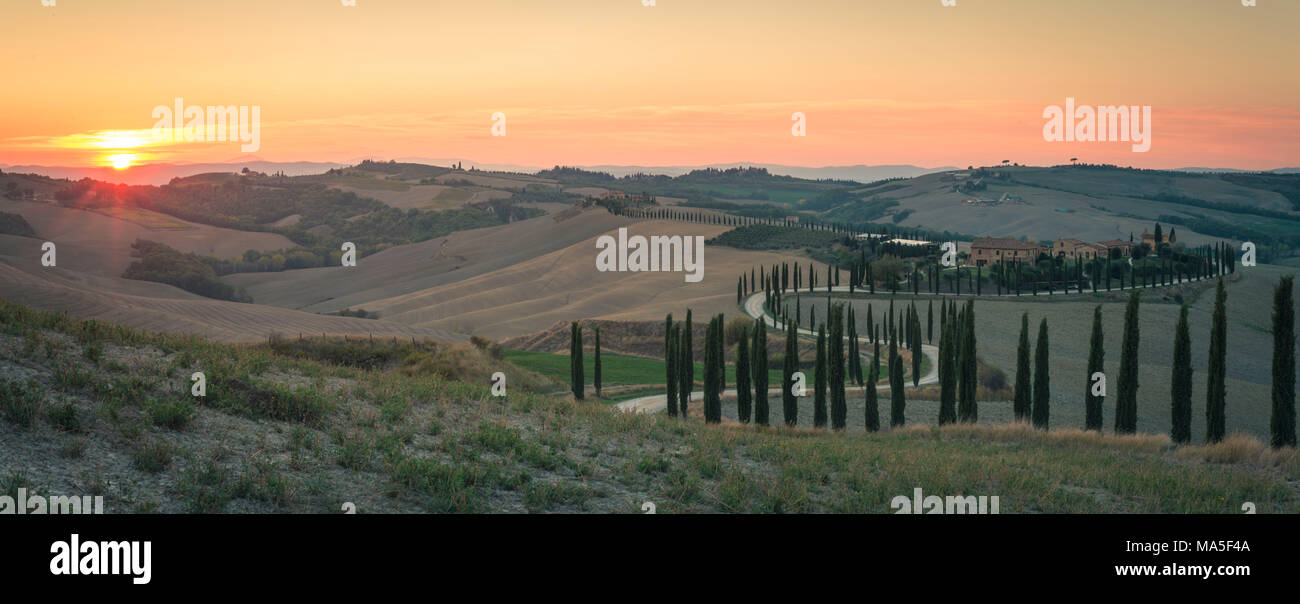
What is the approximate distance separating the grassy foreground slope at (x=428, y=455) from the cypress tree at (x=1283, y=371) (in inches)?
374

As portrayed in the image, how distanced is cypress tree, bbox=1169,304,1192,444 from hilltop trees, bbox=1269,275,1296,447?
2563 mm

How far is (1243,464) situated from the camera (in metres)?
20.3

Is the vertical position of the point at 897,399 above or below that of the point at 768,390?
above

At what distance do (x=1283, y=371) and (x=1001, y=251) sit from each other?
3331 inches

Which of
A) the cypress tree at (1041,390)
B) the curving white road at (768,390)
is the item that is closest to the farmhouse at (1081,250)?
the curving white road at (768,390)

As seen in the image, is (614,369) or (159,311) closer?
(614,369)

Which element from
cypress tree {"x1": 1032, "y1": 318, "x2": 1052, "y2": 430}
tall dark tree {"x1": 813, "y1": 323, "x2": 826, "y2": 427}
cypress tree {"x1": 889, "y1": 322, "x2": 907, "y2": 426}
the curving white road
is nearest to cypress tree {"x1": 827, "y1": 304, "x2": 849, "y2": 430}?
tall dark tree {"x1": 813, "y1": 323, "x2": 826, "y2": 427}

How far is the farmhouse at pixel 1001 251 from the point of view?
111m

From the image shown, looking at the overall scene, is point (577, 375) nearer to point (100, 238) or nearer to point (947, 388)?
point (947, 388)

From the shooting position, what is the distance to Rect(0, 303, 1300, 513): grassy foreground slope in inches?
515

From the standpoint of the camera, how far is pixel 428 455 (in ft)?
53.0

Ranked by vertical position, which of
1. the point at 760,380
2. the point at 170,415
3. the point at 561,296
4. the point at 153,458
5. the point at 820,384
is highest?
the point at 170,415

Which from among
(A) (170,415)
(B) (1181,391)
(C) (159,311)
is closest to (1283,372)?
(B) (1181,391)

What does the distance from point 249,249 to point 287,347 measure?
16427 cm
